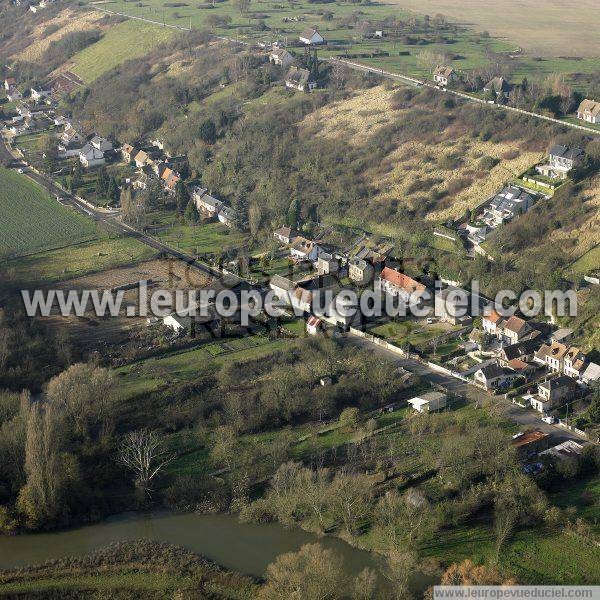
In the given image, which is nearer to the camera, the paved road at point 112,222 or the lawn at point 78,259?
the lawn at point 78,259

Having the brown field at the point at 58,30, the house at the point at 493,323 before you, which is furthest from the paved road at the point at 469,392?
the brown field at the point at 58,30

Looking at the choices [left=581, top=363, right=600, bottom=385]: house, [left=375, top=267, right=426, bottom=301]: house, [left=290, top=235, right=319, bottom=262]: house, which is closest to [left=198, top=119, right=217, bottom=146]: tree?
[left=290, top=235, right=319, bottom=262]: house

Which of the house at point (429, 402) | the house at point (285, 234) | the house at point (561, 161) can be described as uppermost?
the house at point (561, 161)

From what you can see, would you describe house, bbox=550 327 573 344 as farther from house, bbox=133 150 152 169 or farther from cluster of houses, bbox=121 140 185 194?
house, bbox=133 150 152 169

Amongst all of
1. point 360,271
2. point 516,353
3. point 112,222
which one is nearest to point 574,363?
point 516,353

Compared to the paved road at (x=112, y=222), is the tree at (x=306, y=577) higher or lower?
lower

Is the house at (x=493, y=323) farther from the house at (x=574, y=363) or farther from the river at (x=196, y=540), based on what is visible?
the river at (x=196, y=540)

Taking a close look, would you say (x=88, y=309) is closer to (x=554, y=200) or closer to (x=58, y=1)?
(x=554, y=200)

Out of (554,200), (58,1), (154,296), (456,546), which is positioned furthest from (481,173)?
(58,1)
